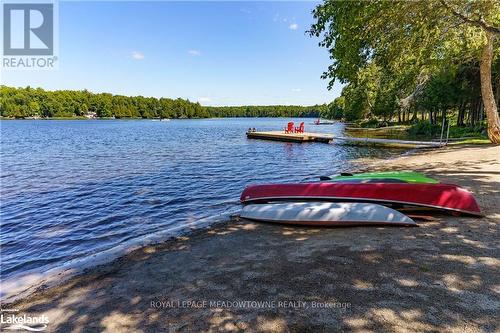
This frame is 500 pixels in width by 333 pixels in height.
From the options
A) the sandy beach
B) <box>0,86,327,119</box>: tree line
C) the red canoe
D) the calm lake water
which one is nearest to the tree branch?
the red canoe

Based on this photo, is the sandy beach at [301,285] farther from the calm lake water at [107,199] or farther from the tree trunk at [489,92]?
the tree trunk at [489,92]

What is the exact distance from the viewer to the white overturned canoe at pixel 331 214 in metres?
6.97

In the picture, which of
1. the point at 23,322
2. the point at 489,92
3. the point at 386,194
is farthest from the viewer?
the point at 489,92

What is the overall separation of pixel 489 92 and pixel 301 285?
20506mm

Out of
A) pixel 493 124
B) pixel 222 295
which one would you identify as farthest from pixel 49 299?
pixel 493 124

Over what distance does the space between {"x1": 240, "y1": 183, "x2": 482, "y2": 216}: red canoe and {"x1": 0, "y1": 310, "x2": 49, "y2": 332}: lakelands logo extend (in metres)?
6.43

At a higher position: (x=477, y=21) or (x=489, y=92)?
(x=477, y=21)

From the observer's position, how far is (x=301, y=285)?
14.7ft

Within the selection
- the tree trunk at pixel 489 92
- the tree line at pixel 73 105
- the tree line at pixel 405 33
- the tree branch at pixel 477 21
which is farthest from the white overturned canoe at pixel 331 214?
the tree line at pixel 73 105

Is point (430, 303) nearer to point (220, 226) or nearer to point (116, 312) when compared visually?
point (116, 312)

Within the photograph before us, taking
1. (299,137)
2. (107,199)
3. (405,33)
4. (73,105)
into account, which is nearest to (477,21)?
(405,33)

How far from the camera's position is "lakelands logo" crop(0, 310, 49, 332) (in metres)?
4.18

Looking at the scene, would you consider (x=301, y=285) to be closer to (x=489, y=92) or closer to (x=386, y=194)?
(x=386, y=194)

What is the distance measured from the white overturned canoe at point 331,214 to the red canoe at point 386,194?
0.54 m
